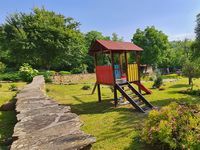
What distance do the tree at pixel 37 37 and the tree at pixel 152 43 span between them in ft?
67.4

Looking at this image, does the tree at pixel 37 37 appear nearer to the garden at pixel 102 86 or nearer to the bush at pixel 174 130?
the garden at pixel 102 86

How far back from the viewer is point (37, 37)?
98.1ft

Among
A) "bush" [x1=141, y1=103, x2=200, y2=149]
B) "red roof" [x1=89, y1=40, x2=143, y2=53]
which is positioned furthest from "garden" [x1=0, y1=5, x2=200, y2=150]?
"red roof" [x1=89, y1=40, x2=143, y2=53]

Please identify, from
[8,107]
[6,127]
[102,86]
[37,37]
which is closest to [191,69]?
[102,86]

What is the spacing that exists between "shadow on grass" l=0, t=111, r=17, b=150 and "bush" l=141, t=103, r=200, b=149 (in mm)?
3774

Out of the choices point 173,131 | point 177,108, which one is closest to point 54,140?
point 173,131

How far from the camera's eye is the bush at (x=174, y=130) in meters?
4.69

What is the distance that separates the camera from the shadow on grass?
6125 millimetres

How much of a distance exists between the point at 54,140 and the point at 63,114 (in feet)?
6.37

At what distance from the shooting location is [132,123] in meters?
8.08

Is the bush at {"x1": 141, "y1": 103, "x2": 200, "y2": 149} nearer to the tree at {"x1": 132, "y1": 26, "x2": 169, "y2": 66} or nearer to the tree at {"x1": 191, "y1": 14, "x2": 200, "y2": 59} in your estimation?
the tree at {"x1": 191, "y1": 14, "x2": 200, "y2": 59}

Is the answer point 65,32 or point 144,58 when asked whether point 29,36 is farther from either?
point 144,58

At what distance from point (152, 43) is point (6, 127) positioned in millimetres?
44458

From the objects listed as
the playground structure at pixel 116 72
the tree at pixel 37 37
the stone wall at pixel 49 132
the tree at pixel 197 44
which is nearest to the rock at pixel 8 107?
the stone wall at pixel 49 132
